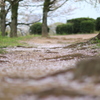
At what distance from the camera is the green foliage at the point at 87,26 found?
27.6 metres

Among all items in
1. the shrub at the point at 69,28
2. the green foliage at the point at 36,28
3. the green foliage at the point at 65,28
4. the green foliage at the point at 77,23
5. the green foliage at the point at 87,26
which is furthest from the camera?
the green foliage at the point at 36,28

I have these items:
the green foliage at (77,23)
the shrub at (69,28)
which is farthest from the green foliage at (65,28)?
the green foliage at (77,23)

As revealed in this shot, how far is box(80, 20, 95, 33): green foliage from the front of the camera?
27594 millimetres

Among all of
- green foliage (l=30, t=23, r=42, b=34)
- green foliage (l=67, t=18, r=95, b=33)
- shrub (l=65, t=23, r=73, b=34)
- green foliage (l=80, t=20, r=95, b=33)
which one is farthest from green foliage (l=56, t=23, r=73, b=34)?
green foliage (l=30, t=23, r=42, b=34)

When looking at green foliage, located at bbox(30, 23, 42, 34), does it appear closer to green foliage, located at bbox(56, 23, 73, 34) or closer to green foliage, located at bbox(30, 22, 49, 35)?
green foliage, located at bbox(30, 22, 49, 35)

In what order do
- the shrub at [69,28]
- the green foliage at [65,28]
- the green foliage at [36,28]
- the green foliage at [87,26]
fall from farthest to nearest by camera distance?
the green foliage at [36,28] → the green foliage at [65,28] → the shrub at [69,28] → the green foliage at [87,26]

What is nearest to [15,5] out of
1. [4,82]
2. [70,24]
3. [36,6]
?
[36,6]

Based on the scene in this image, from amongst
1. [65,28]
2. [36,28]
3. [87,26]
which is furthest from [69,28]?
[36,28]

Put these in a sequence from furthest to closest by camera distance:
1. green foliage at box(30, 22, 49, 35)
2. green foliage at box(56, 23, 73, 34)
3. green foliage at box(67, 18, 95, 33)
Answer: green foliage at box(30, 22, 49, 35) → green foliage at box(56, 23, 73, 34) → green foliage at box(67, 18, 95, 33)

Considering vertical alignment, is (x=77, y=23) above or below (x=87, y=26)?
above

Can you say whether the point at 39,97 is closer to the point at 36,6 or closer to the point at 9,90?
the point at 9,90

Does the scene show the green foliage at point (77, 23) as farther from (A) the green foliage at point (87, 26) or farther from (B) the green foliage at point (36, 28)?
(B) the green foliage at point (36, 28)

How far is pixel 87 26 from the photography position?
28.0 meters

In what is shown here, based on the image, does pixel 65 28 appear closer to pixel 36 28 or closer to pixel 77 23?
pixel 77 23
